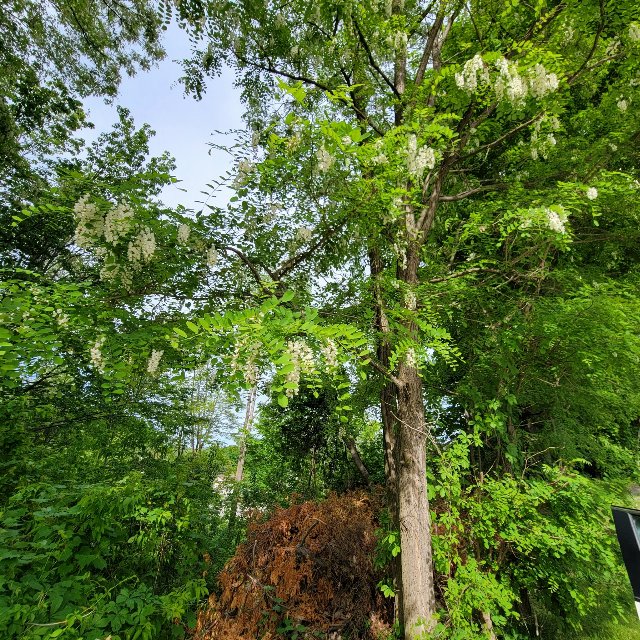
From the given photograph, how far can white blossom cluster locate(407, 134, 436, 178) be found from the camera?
125 inches

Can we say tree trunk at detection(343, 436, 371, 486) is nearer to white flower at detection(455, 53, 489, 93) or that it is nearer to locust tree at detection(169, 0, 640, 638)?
locust tree at detection(169, 0, 640, 638)

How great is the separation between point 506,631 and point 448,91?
23.3 ft

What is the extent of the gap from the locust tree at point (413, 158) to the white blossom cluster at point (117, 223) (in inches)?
43.2

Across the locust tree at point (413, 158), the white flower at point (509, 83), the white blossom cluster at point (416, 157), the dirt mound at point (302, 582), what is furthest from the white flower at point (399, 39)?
the dirt mound at point (302, 582)

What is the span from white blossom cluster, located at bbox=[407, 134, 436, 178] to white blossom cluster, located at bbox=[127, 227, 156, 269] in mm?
2374

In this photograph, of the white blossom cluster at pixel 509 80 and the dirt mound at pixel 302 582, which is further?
the white blossom cluster at pixel 509 80

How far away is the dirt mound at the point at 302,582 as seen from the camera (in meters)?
2.95

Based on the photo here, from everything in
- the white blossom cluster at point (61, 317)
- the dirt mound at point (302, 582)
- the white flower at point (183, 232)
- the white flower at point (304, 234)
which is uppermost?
the white flower at point (304, 234)

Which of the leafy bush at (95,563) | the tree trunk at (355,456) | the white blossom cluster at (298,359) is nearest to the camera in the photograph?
the leafy bush at (95,563)

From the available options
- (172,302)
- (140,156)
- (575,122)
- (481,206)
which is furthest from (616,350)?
(140,156)

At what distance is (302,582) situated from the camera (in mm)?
3840

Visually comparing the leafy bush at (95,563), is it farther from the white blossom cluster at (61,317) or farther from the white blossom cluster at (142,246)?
the white blossom cluster at (142,246)

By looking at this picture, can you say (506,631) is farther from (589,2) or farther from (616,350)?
(589,2)

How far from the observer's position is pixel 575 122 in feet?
17.3
